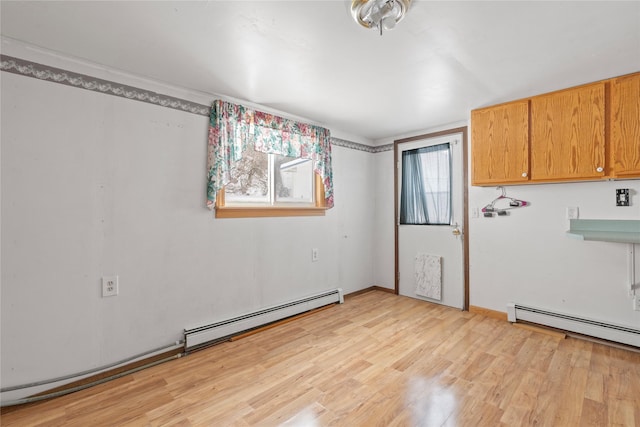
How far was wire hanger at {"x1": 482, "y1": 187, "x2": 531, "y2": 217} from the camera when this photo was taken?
302 centimetres

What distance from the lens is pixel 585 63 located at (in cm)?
212

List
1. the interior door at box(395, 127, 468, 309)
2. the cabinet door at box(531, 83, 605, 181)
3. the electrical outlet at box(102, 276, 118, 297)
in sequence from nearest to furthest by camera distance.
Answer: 1. the electrical outlet at box(102, 276, 118, 297)
2. the cabinet door at box(531, 83, 605, 181)
3. the interior door at box(395, 127, 468, 309)

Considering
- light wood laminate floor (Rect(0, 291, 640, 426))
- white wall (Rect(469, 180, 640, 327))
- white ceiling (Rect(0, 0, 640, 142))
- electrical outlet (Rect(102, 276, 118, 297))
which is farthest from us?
white wall (Rect(469, 180, 640, 327))

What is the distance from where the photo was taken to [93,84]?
81.4 inches

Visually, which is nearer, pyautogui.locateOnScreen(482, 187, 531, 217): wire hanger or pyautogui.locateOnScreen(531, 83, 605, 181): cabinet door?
pyautogui.locateOnScreen(531, 83, 605, 181): cabinet door

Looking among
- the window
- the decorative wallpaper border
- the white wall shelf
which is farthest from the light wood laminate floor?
the decorative wallpaper border

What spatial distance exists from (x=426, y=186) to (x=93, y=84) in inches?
138

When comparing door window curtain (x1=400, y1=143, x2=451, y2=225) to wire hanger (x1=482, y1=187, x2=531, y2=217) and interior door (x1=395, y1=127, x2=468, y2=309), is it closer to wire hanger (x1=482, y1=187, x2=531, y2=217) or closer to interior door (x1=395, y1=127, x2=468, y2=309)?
interior door (x1=395, y1=127, x2=468, y2=309)

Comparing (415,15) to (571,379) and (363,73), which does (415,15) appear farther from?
(571,379)

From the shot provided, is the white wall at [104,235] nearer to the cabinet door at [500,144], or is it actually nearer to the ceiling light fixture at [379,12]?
the ceiling light fixture at [379,12]

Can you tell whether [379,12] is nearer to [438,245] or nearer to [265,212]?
[265,212]

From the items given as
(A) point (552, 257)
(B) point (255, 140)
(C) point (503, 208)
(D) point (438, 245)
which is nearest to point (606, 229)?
(A) point (552, 257)

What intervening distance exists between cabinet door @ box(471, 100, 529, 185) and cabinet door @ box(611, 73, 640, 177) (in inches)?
22.9

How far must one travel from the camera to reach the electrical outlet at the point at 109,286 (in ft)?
6.86
